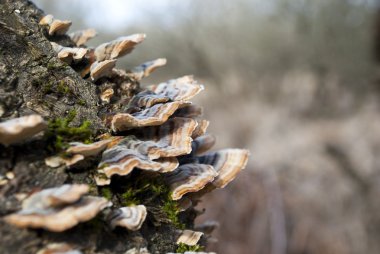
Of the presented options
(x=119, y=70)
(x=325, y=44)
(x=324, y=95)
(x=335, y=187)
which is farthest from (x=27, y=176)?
(x=325, y=44)

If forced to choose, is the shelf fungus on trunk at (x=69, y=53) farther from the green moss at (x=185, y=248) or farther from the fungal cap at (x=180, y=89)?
the green moss at (x=185, y=248)

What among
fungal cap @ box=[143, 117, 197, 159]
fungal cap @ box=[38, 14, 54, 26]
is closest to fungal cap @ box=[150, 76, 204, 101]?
fungal cap @ box=[143, 117, 197, 159]

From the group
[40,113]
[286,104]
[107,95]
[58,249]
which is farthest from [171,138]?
[286,104]

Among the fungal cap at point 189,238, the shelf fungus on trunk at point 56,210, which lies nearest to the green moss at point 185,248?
the fungal cap at point 189,238

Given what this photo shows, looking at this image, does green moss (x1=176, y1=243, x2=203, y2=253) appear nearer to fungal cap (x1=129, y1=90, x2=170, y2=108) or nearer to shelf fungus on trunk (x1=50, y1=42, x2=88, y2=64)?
fungal cap (x1=129, y1=90, x2=170, y2=108)

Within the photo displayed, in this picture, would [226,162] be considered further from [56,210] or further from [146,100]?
[56,210]
